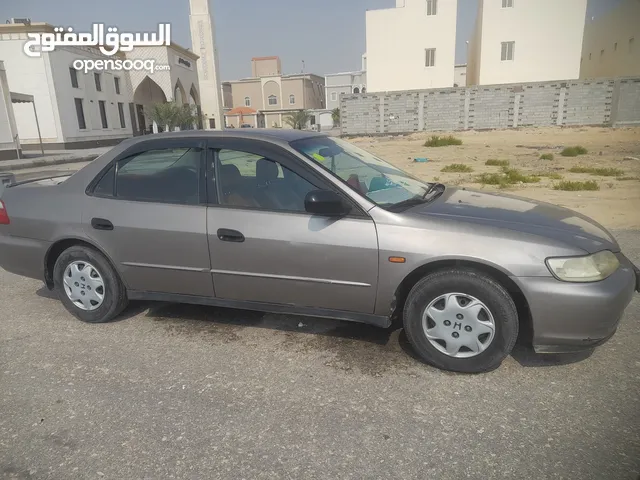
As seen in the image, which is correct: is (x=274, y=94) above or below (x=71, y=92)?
above

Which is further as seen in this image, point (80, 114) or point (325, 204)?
point (80, 114)

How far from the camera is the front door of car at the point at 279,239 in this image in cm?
315

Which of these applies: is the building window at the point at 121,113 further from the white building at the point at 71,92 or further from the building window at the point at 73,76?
the building window at the point at 73,76

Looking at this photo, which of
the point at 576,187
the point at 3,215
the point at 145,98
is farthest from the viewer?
the point at 145,98

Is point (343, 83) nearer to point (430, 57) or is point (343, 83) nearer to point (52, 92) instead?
point (430, 57)

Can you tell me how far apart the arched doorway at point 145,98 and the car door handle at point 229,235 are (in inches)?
1942

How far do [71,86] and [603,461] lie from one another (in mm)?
41491

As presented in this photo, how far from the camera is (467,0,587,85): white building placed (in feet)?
137

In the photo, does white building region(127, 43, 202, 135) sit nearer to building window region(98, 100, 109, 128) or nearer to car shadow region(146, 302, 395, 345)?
building window region(98, 100, 109, 128)

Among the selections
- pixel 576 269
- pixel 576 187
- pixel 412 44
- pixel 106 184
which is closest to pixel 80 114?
pixel 412 44

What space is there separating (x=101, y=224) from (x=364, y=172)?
218 centimetres

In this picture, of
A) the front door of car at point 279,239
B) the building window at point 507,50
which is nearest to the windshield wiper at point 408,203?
the front door of car at point 279,239

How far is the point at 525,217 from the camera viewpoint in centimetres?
322

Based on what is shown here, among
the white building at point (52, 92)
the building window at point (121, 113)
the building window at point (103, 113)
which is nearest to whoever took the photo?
the white building at point (52, 92)
